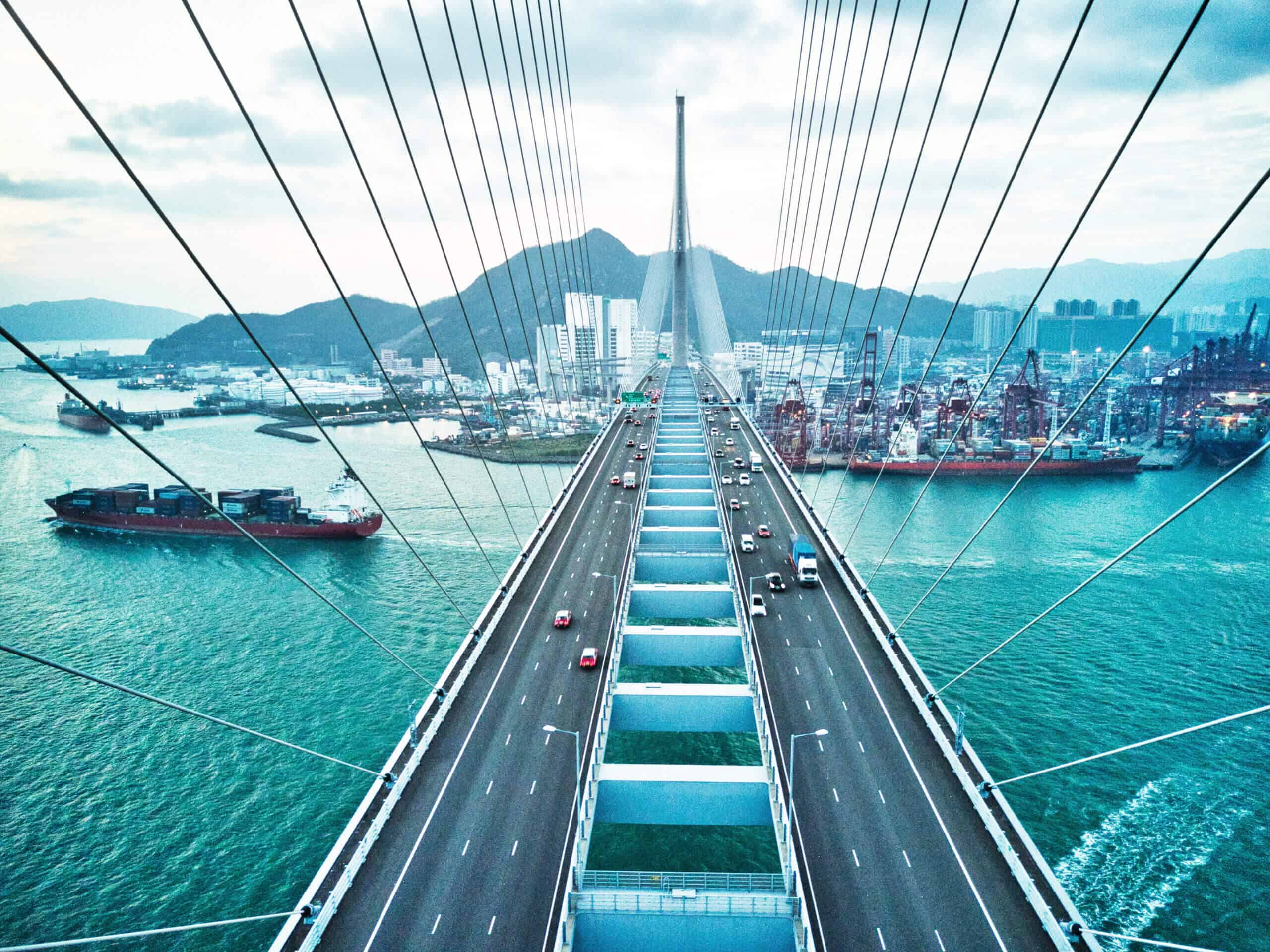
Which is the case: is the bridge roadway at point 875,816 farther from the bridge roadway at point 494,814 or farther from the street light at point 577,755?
the bridge roadway at point 494,814

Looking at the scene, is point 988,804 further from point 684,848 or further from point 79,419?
point 79,419

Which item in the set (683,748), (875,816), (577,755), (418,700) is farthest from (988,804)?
(418,700)

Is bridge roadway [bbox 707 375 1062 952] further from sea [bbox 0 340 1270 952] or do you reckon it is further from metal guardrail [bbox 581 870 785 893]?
sea [bbox 0 340 1270 952]

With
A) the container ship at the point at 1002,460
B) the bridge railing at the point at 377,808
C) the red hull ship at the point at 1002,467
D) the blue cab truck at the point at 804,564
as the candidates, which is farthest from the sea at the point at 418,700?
the container ship at the point at 1002,460

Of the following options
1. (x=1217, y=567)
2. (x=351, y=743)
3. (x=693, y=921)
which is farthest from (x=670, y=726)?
(x=1217, y=567)

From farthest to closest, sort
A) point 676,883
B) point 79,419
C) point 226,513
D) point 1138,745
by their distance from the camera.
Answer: point 79,419, point 226,513, point 676,883, point 1138,745

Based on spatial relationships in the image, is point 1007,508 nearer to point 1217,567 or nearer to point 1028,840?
point 1217,567

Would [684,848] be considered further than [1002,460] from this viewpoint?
No
